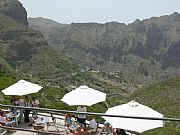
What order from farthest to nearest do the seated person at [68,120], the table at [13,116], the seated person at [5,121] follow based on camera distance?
the table at [13,116] < the seated person at [68,120] < the seated person at [5,121]

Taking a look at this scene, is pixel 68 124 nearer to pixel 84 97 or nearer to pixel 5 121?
pixel 84 97

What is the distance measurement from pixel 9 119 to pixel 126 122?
6860 millimetres

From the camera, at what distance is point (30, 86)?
65.8ft

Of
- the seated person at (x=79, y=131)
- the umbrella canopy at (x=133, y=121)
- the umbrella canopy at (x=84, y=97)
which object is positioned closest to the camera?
the umbrella canopy at (x=133, y=121)

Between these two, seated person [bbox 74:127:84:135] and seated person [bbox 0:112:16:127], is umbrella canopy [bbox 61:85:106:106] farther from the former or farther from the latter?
seated person [bbox 0:112:16:127]

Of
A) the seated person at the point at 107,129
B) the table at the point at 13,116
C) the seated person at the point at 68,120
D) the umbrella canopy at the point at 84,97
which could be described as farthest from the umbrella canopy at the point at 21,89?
the seated person at the point at 107,129

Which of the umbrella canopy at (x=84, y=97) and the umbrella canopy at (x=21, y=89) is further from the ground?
the umbrella canopy at (x=21, y=89)

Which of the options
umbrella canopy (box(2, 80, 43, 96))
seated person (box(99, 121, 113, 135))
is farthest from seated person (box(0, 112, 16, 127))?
seated person (box(99, 121, 113, 135))

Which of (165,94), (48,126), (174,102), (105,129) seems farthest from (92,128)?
(165,94)

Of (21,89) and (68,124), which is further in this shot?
(21,89)

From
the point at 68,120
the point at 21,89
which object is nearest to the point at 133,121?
the point at 68,120

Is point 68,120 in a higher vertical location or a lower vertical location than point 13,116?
lower

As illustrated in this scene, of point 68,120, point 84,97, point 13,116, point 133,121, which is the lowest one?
point 68,120

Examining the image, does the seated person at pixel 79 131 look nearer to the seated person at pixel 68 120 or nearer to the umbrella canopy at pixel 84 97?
the seated person at pixel 68 120
